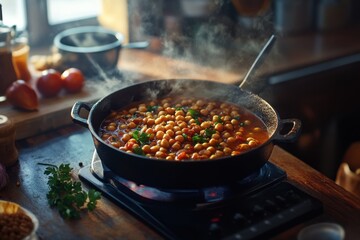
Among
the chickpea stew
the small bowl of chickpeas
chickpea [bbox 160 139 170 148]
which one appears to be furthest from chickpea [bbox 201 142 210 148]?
the small bowl of chickpeas

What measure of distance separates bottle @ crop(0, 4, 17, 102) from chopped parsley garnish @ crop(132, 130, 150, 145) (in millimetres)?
751

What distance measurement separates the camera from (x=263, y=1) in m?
2.73

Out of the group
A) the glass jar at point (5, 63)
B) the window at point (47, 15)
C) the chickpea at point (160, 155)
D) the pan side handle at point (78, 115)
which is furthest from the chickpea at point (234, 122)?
the window at point (47, 15)

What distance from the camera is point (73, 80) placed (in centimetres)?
231

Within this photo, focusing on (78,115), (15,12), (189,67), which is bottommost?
(189,67)

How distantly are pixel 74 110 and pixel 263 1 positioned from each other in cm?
135

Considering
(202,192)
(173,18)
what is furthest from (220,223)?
(173,18)

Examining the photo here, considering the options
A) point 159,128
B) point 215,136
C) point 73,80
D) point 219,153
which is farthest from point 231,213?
point 73,80

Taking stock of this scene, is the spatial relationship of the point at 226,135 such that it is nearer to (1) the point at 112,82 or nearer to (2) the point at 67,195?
(2) the point at 67,195

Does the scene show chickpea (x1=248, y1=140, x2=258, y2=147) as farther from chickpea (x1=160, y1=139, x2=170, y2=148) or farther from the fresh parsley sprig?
the fresh parsley sprig

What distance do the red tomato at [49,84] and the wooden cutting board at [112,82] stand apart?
1.1 inches

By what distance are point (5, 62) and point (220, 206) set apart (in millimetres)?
1112

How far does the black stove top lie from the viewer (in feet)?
4.92

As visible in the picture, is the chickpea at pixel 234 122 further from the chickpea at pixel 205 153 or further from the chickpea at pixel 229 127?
the chickpea at pixel 205 153
